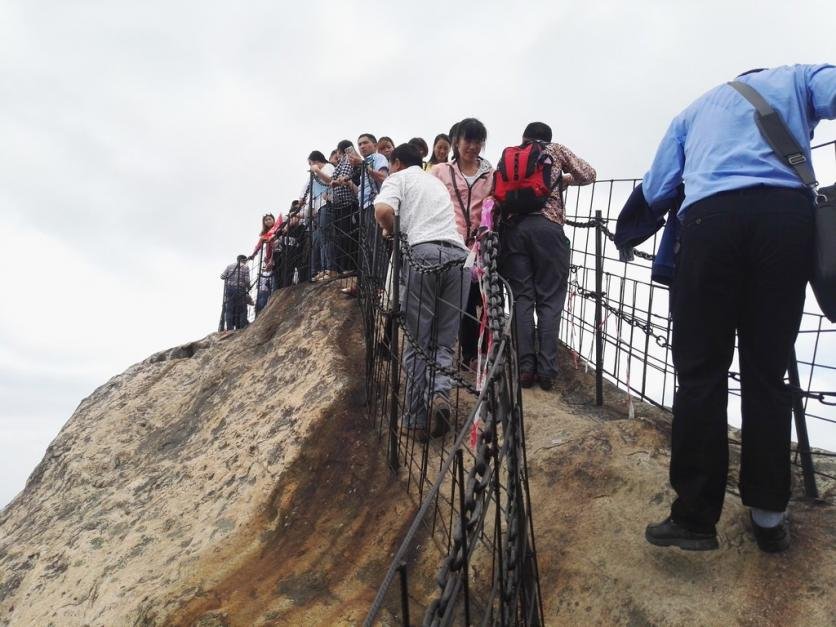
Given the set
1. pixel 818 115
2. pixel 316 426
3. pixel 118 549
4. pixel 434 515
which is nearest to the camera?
pixel 818 115

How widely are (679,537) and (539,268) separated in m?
2.52

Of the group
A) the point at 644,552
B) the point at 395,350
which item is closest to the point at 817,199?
the point at 644,552

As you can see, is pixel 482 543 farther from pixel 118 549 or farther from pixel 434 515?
pixel 118 549

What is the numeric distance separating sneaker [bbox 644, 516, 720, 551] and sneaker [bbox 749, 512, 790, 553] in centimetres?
17

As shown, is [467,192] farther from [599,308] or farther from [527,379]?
[527,379]

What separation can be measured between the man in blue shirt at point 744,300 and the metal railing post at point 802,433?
59cm

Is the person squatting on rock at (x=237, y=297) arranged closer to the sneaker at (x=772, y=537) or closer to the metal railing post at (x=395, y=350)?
the metal railing post at (x=395, y=350)

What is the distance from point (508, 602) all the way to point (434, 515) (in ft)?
4.60

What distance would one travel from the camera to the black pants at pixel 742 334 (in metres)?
2.49

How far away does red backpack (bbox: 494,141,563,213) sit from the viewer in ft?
15.3

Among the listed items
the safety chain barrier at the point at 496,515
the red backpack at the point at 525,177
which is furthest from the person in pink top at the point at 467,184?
the safety chain barrier at the point at 496,515

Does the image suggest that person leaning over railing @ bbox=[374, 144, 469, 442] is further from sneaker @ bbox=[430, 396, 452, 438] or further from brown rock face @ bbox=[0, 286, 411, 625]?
brown rock face @ bbox=[0, 286, 411, 625]

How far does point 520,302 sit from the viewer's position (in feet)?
16.0

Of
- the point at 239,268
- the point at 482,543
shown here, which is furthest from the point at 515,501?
the point at 239,268
